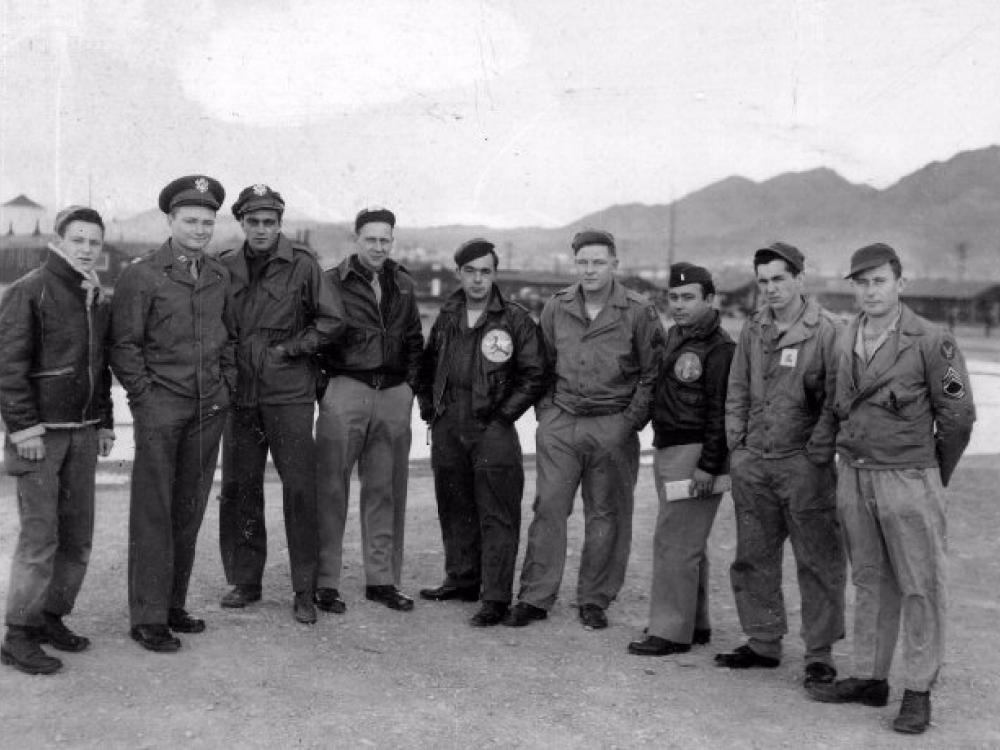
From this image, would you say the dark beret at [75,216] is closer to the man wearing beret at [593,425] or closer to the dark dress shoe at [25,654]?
the dark dress shoe at [25,654]

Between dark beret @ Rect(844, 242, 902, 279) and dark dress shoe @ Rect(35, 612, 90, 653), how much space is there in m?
3.76

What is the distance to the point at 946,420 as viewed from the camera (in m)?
3.98

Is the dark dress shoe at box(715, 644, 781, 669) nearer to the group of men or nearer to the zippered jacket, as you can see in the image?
the group of men

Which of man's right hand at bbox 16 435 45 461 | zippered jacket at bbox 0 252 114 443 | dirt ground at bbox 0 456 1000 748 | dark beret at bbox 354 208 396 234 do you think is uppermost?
dark beret at bbox 354 208 396 234

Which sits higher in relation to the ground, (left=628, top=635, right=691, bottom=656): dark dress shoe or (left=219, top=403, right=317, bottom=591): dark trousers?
(left=219, top=403, right=317, bottom=591): dark trousers

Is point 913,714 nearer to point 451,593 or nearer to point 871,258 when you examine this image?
point 871,258

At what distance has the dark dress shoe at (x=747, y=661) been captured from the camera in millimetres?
4727

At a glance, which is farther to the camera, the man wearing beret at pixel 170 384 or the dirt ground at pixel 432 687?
the man wearing beret at pixel 170 384

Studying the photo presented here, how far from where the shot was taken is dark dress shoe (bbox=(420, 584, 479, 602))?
5.69 meters

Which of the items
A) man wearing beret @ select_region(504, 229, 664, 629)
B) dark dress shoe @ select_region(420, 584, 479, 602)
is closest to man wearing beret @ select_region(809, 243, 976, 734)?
man wearing beret @ select_region(504, 229, 664, 629)

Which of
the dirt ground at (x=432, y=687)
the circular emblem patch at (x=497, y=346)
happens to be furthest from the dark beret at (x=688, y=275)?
the dirt ground at (x=432, y=687)

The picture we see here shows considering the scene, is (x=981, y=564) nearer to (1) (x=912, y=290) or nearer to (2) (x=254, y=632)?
(2) (x=254, y=632)

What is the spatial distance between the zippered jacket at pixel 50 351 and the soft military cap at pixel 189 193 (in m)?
0.59

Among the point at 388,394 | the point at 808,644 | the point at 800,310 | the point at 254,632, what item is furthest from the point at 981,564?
the point at 254,632
